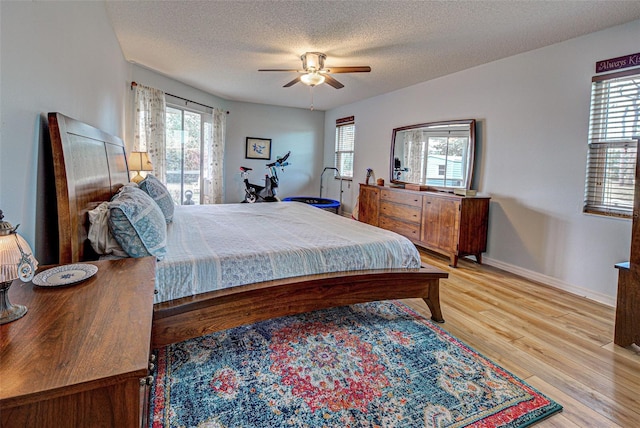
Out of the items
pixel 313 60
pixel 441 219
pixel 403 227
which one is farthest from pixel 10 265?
pixel 403 227

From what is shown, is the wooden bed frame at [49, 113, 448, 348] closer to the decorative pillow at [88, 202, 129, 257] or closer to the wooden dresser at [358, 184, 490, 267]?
the decorative pillow at [88, 202, 129, 257]

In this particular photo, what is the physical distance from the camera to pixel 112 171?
2.54 m

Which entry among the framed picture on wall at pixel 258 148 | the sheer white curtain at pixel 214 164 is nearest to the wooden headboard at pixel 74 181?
the sheer white curtain at pixel 214 164

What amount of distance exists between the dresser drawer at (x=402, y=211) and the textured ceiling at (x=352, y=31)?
1.85 m

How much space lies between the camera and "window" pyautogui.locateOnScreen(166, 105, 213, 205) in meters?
5.52

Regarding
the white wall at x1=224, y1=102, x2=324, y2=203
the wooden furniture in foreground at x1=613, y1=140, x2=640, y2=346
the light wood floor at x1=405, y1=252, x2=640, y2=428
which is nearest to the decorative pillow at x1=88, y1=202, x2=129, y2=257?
the light wood floor at x1=405, y1=252, x2=640, y2=428

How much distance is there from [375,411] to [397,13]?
2.93 m

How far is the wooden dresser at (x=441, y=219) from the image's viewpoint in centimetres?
390

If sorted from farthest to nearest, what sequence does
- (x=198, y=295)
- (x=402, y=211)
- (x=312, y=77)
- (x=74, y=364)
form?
(x=402, y=211), (x=312, y=77), (x=198, y=295), (x=74, y=364)

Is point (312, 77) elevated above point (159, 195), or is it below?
above

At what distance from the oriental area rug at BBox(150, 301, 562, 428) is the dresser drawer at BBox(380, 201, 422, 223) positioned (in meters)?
2.38

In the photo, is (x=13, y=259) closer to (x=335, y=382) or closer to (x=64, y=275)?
(x=64, y=275)

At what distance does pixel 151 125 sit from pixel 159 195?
263 cm

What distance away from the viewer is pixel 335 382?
1.76 meters
